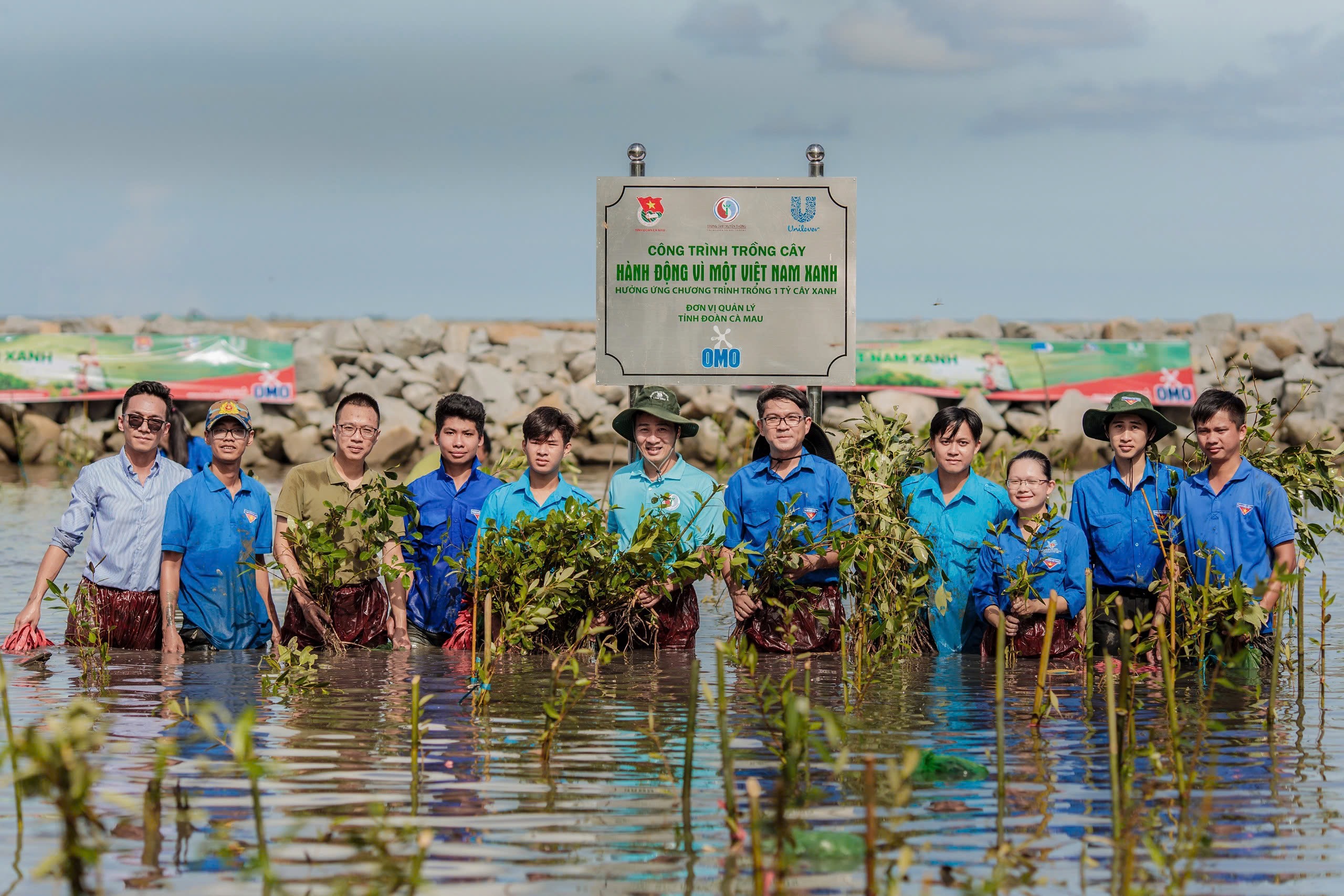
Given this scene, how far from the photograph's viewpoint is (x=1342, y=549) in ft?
45.1

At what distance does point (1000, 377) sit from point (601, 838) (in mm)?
20291

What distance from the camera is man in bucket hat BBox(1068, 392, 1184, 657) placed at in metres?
7.55

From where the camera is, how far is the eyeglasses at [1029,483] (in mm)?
7461

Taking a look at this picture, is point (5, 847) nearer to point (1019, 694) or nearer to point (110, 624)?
point (110, 624)

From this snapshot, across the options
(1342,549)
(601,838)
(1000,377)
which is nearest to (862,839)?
(601,838)

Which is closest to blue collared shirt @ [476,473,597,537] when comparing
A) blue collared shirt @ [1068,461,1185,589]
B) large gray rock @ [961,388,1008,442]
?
blue collared shirt @ [1068,461,1185,589]

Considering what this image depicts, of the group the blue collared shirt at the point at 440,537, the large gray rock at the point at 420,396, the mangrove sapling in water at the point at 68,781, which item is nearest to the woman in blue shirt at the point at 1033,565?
the blue collared shirt at the point at 440,537

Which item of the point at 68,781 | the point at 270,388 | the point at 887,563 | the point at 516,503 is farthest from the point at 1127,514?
the point at 270,388

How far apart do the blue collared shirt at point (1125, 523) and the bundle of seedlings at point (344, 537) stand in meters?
3.53

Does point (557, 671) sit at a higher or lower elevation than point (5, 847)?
higher

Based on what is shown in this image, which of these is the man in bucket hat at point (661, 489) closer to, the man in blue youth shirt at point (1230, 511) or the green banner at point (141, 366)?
the man in blue youth shirt at point (1230, 511)

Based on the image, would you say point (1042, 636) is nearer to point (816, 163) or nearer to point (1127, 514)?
point (1127, 514)

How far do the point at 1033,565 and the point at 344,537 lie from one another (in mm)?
3560

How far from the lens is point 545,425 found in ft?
25.4
